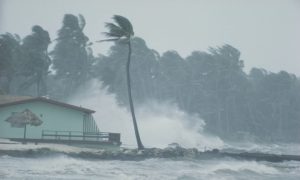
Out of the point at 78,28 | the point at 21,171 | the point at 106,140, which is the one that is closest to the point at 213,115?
the point at 78,28

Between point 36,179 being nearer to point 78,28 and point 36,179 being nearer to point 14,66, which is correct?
point 14,66

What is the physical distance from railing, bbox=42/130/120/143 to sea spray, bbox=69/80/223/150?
12063mm

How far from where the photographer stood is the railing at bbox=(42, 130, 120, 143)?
3903 centimetres

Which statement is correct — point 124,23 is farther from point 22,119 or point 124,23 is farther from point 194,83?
point 194,83

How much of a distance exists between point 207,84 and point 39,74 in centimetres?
4224

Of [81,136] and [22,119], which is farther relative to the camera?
[81,136]

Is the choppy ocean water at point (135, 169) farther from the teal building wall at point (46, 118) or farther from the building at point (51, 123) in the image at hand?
the teal building wall at point (46, 118)

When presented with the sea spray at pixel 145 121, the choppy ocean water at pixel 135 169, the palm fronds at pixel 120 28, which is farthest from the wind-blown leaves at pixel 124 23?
the sea spray at pixel 145 121

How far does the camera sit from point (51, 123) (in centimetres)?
3956

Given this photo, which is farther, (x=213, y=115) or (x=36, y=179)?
(x=213, y=115)

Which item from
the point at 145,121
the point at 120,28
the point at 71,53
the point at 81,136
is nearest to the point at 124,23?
the point at 120,28

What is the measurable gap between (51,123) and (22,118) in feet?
7.89

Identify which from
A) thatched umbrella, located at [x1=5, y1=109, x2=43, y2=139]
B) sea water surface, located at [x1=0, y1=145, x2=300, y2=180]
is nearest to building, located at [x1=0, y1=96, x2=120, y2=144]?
thatched umbrella, located at [x1=5, y1=109, x2=43, y2=139]

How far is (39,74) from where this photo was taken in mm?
68375
